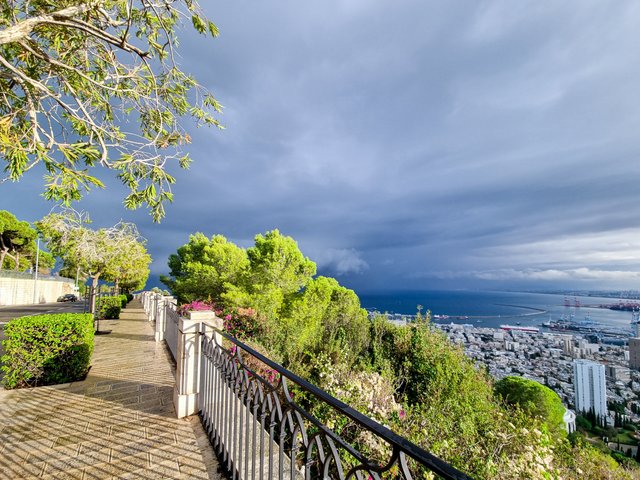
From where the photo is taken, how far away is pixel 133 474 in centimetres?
269

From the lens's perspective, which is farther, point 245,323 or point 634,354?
point 634,354

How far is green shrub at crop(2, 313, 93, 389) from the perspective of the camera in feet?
15.7

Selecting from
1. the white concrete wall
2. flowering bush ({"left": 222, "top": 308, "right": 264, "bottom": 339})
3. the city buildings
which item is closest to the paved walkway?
flowering bush ({"left": 222, "top": 308, "right": 264, "bottom": 339})

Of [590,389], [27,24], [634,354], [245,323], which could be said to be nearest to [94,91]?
[27,24]

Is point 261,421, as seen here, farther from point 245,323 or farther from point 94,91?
point 245,323

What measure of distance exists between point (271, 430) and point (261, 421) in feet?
0.86

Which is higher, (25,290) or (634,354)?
(25,290)

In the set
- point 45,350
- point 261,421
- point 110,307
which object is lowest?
point 110,307

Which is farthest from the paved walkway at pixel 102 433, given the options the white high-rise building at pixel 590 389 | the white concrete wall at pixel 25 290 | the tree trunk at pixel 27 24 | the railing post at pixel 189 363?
the white concrete wall at pixel 25 290

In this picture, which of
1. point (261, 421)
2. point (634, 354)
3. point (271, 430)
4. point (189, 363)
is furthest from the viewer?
point (634, 354)

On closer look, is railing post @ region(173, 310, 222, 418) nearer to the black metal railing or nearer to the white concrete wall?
the black metal railing

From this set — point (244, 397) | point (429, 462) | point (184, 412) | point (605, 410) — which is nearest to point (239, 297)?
point (184, 412)

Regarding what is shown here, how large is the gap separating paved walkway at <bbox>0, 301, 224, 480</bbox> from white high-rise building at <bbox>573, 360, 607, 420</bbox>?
795 inches

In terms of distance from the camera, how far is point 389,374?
817cm
